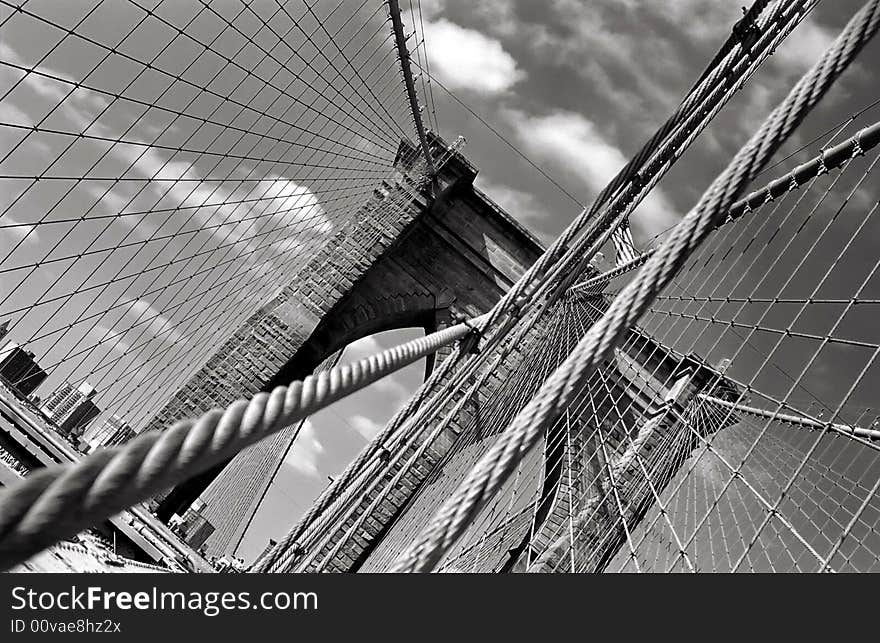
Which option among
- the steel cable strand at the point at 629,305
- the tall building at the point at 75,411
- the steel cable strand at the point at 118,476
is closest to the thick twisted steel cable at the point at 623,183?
the steel cable strand at the point at 629,305

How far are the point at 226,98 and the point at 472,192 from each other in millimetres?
3713

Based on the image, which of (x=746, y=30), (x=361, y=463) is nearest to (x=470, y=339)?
(x=361, y=463)

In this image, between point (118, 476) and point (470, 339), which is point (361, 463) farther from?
point (118, 476)

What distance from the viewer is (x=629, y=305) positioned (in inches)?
38.7

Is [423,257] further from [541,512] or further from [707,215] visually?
[707,215]

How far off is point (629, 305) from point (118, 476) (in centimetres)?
78

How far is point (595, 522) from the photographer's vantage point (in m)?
6.33

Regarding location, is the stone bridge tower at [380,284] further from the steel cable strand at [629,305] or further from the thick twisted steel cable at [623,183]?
the steel cable strand at [629,305]

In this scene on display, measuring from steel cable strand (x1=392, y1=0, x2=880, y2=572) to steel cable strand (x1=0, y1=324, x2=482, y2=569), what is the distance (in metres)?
0.30

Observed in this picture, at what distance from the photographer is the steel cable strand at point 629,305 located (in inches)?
35.4

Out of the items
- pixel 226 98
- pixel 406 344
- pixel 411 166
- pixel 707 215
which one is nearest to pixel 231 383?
pixel 226 98

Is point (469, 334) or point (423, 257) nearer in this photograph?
point (469, 334)

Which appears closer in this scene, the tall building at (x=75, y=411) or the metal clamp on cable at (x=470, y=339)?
the metal clamp on cable at (x=470, y=339)

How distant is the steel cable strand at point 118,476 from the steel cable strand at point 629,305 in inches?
11.7
